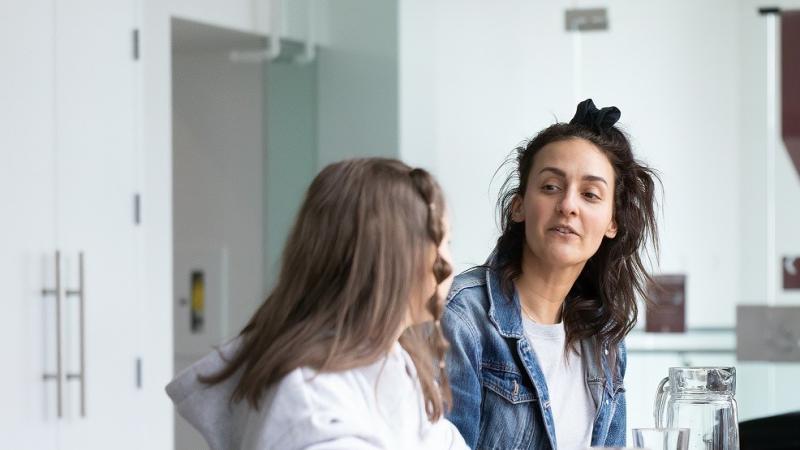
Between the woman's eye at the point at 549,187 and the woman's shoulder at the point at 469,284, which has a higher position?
the woman's eye at the point at 549,187

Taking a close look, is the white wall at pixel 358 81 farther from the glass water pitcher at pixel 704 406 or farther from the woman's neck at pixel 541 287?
the glass water pitcher at pixel 704 406

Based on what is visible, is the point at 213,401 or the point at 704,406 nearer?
the point at 213,401

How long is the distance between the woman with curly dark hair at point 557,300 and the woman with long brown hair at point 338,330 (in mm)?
420

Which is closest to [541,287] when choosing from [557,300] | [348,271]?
[557,300]

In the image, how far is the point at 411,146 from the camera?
4.76 meters

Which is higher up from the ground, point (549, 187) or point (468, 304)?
point (549, 187)

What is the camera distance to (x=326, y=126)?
16.4 ft

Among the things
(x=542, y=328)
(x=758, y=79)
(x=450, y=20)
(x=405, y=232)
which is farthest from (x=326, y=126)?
(x=405, y=232)

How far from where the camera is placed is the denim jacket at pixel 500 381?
1.96 meters

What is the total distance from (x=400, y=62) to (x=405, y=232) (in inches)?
130

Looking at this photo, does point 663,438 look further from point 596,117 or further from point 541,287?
point 596,117

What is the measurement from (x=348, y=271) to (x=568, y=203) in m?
0.61

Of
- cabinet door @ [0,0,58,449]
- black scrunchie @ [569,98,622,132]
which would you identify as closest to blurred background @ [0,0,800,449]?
cabinet door @ [0,0,58,449]

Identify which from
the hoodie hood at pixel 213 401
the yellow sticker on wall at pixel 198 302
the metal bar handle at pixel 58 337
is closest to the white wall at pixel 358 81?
the yellow sticker on wall at pixel 198 302
